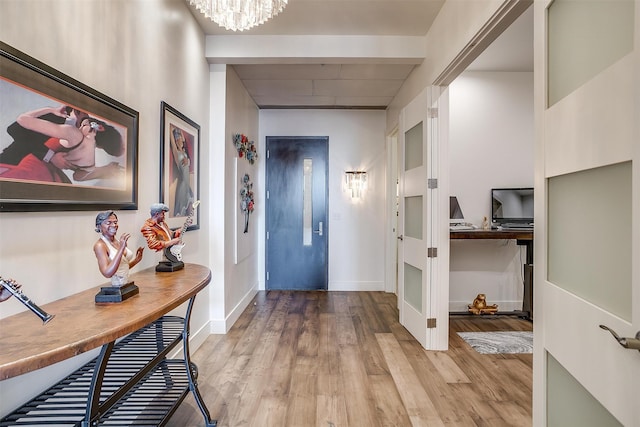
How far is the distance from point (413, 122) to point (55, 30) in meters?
2.82

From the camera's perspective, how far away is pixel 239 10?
170 centimetres

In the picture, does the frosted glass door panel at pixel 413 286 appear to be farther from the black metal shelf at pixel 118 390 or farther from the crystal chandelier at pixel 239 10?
the crystal chandelier at pixel 239 10

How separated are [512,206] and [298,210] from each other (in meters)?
2.91

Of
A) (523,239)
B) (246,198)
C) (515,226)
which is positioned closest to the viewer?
(523,239)

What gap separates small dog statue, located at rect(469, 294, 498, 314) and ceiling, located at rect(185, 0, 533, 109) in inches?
108

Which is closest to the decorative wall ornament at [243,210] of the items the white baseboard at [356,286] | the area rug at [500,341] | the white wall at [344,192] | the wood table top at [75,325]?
the white wall at [344,192]

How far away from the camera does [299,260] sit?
5.20m

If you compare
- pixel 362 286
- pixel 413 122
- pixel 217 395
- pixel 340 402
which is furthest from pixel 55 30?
pixel 362 286

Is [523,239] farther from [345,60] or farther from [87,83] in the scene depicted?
[87,83]

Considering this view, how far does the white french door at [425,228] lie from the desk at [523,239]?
535mm

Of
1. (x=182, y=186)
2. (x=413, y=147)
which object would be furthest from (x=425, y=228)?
(x=182, y=186)

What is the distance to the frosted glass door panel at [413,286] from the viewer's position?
3225mm

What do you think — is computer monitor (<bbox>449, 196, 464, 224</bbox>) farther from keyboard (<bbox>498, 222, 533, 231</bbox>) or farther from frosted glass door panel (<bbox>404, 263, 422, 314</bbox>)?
frosted glass door panel (<bbox>404, 263, 422, 314</bbox>)

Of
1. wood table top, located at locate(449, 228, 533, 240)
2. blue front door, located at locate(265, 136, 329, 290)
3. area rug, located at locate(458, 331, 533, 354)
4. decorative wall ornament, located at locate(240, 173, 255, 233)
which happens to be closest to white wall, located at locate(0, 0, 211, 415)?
decorative wall ornament, located at locate(240, 173, 255, 233)
